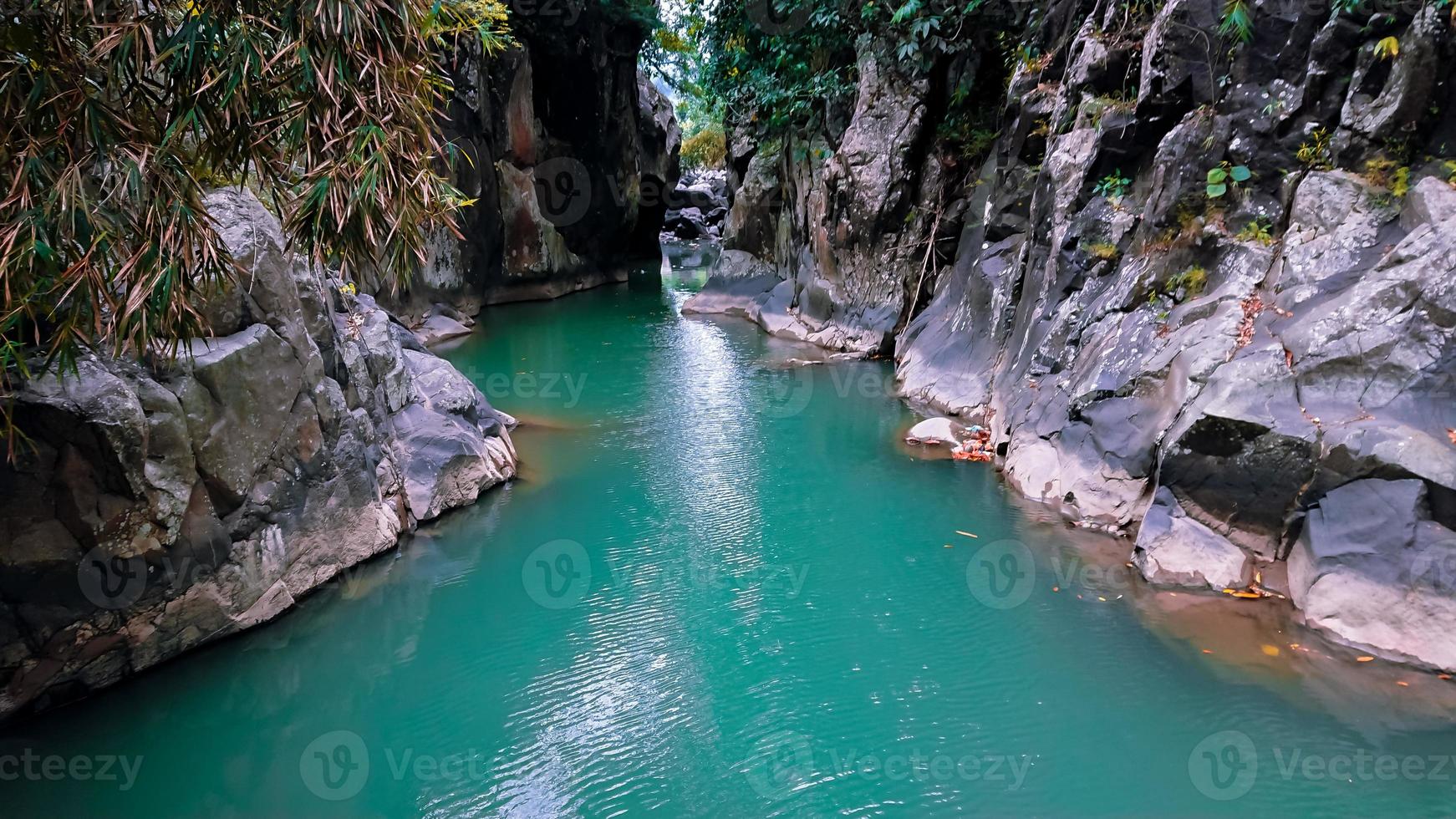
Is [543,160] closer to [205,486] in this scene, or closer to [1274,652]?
[205,486]

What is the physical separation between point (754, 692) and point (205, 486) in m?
3.81

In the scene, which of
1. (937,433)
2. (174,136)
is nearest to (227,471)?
(174,136)

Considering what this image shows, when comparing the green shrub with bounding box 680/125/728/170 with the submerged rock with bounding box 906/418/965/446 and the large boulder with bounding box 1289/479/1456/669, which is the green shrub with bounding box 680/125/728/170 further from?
the large boulder with bounding box 1289/479/1456/669

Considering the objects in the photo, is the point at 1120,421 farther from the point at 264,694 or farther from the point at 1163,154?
the point at 264,694

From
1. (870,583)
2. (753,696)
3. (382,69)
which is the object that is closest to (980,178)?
(870,583)

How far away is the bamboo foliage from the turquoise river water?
2.55 metres

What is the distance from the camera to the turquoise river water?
4449 mm

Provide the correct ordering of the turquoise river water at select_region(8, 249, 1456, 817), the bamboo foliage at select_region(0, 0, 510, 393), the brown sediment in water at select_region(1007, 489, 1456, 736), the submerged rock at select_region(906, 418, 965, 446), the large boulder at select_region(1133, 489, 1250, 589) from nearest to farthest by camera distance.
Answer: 1. the bamboo foliage at select_region(0, 0, 510, 393)
2. the turquoise river water at select_region(8, 249, 1456, 817)
3. the brown sediment in water at select_region(1007, 489, 1456, 736)
4. the large boulder at select_region(1133, 489, 1250, 589)
5. the submerged rock at select_region(906, 418, 965, 446)

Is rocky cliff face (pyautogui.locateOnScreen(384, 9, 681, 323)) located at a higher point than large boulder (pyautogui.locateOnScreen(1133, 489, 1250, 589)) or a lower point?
higher

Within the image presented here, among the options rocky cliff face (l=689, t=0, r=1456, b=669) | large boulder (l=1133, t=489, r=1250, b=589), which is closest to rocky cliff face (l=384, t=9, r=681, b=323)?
rocky cliff face (l=689, t=0, r=1456, b=669)

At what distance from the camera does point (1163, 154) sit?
8047 mm

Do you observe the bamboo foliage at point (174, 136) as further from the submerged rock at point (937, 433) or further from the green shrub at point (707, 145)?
the green shrub at point (707, 145)

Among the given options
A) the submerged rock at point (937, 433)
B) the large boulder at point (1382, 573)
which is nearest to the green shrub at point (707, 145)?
the submerged rock at point (937, 433)

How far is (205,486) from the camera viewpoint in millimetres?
5570
